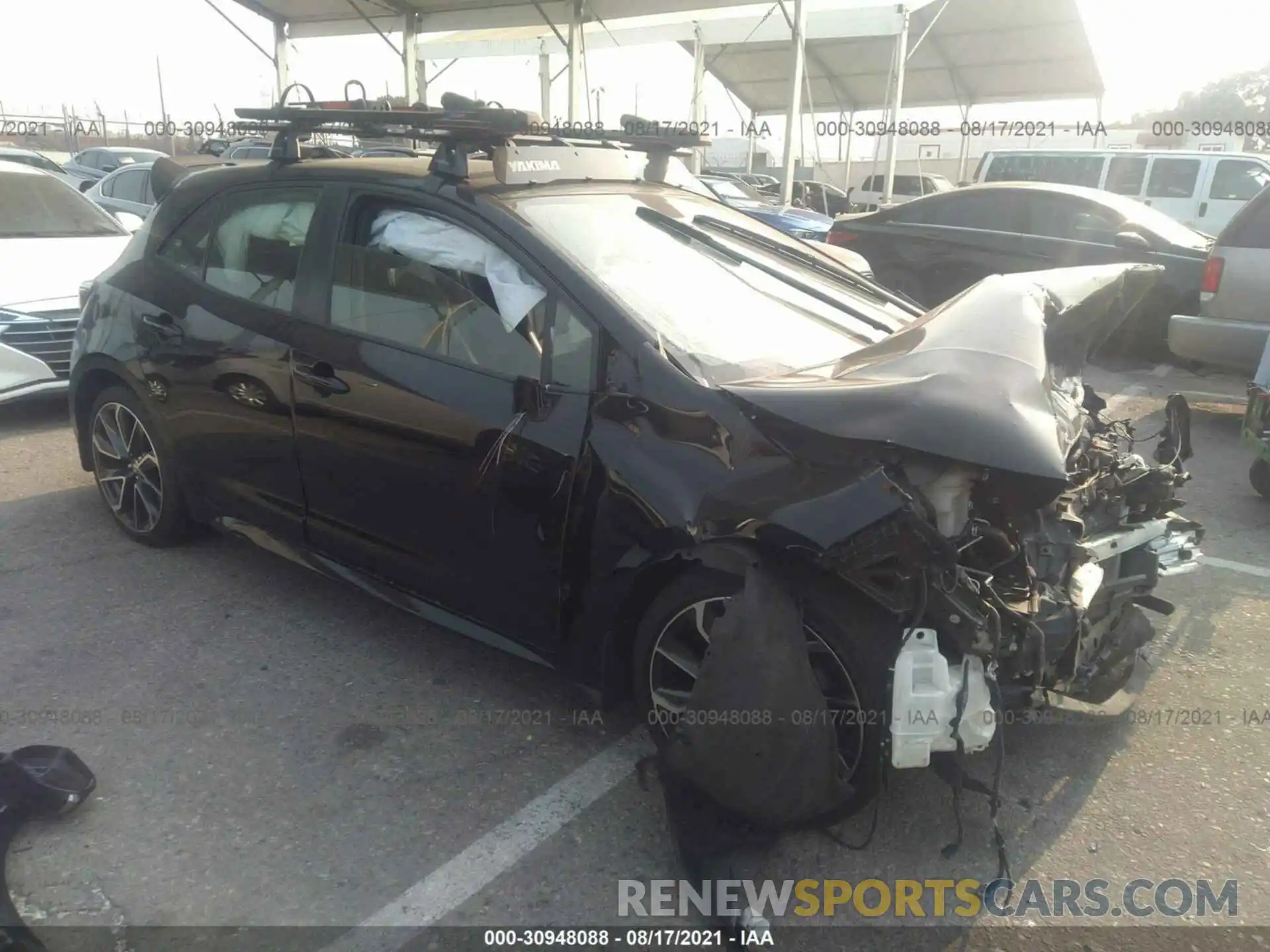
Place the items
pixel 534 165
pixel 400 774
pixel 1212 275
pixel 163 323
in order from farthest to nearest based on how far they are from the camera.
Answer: pixel 1212 275 < pixel 163 323 < pixel 534 165 < pixel 400 774

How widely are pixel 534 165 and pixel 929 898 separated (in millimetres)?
2572

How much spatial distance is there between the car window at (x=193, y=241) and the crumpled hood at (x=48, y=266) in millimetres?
2161

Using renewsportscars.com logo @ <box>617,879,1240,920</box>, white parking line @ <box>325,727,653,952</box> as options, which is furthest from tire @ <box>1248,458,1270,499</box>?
white parking line @ <box>325,727,653,952</box>

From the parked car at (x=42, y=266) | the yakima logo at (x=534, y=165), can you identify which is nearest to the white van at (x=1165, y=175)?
the parked car at (x=42, y=266)

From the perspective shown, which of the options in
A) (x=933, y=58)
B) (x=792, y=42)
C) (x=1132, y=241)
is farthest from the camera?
(x=933, y=58)

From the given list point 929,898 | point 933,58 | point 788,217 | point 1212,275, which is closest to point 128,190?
point 788,217

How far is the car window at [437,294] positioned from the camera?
2990 millimetres

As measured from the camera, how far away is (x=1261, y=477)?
210 inches

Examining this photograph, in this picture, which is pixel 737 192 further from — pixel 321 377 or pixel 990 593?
pixel 990 593

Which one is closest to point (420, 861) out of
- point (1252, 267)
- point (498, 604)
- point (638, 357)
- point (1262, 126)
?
point (498, 604)

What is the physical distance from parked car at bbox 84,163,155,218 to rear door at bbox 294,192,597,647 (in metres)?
9.43

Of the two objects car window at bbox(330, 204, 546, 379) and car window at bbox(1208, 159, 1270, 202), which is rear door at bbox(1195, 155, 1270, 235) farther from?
car window at bbox(330, 204, 546, 379)

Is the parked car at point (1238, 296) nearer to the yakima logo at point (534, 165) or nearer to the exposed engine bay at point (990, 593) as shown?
the exposed engine bay at point (990, 593)

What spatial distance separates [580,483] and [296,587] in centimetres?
194
